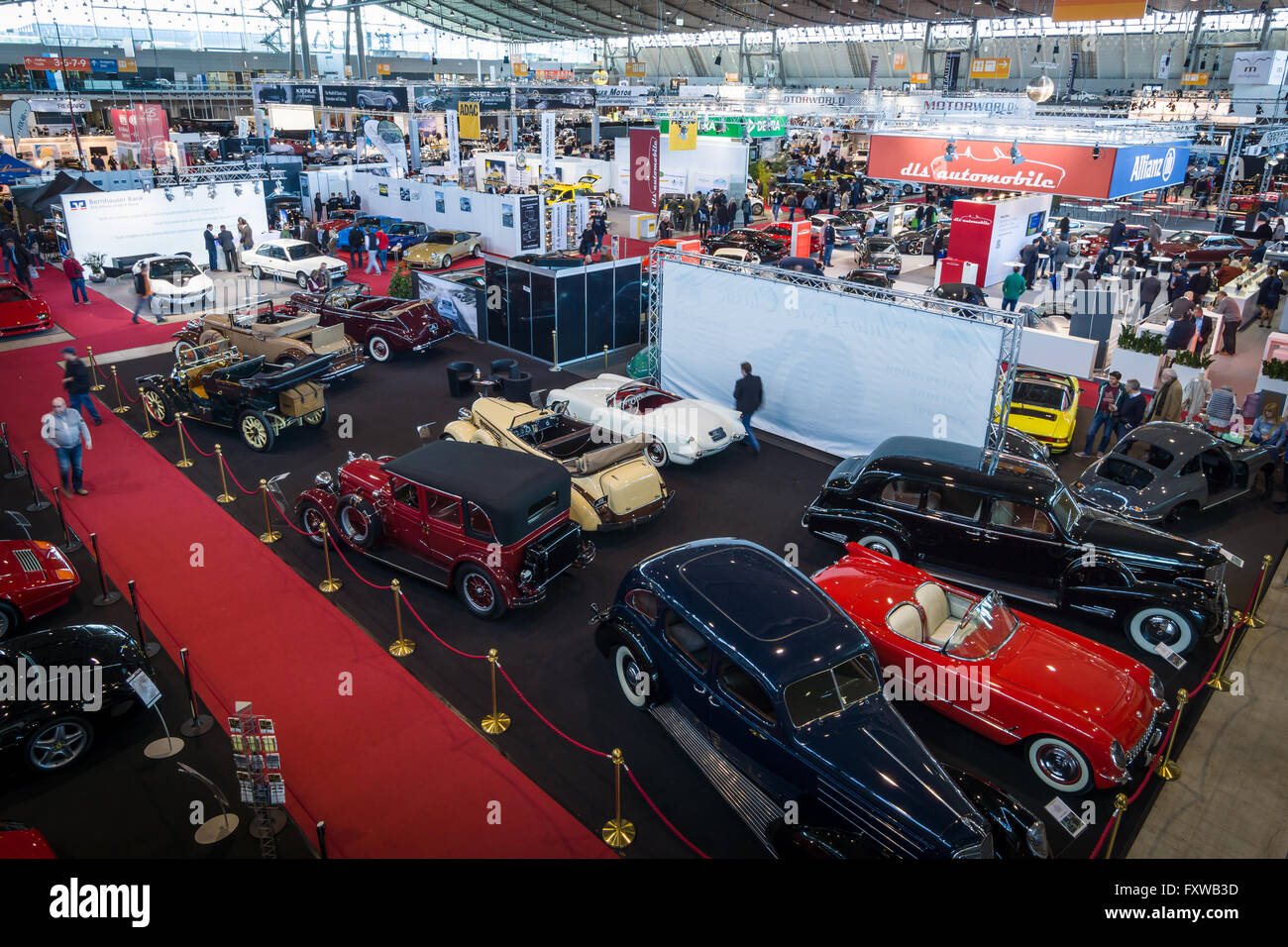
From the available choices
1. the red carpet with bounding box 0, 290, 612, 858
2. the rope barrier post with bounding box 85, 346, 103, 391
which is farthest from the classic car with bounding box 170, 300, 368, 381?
the red carpet with bounding box 0, 290, 612, 858

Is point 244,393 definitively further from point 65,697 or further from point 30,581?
point 65,697

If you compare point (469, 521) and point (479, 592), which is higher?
point (469, 521)

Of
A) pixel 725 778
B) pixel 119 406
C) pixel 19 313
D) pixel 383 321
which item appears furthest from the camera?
pixel 19 313

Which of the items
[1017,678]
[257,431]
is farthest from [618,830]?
[257,431]

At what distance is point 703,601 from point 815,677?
1089 mm

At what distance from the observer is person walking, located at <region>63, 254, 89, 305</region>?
20.6m

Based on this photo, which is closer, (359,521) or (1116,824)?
(1116,824)

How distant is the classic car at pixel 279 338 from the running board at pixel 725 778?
9.41 meters

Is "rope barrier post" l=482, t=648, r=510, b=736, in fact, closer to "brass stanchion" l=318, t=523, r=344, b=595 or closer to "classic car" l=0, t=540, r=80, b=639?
"brass stanchion" l=318, t=523, r=344, b=595

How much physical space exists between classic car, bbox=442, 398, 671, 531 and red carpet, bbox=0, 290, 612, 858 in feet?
9.03

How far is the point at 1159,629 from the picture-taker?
8188 mm

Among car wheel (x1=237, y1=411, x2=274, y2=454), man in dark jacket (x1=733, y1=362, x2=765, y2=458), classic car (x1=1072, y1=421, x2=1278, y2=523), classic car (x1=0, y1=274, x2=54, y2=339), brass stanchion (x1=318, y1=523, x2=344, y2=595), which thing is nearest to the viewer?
brass stanchion (x1=318, y1=523, x2=344, y2=595)

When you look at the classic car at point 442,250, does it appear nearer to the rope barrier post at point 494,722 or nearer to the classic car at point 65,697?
the classic car at point 65,697

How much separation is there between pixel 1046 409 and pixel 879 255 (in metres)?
14.7
